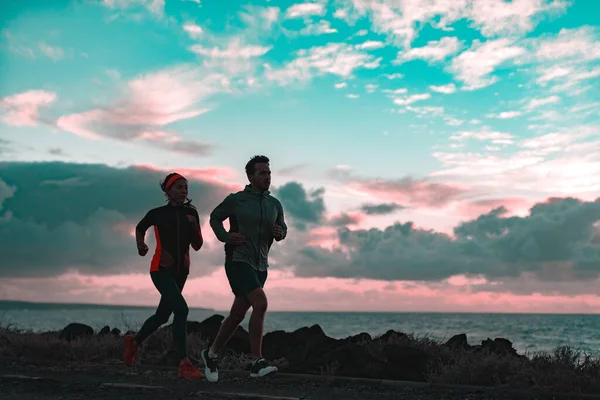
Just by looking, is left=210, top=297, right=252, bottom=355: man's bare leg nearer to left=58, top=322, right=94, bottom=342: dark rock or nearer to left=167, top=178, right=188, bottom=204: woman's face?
left=167, top=178, right=188, bottom=204: woman's face

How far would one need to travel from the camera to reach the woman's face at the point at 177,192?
26.7 ft

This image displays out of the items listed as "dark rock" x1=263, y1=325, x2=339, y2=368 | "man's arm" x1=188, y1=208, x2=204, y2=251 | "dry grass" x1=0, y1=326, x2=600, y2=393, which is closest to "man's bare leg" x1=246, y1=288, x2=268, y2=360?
"man's arm" x1=188, y1=208, x2=204, y2=251

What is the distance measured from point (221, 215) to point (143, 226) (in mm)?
1054

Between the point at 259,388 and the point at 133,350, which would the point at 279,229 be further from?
the point at 133,350

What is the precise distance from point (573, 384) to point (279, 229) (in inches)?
143

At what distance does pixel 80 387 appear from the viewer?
7.71m

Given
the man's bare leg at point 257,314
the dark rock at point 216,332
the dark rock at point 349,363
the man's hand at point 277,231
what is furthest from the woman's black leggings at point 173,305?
the dark rock at point 216,332

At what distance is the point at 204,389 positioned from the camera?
24.4ft

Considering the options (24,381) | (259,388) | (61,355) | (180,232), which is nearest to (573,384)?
(259,388)

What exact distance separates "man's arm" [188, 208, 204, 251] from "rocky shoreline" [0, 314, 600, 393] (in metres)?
2.13

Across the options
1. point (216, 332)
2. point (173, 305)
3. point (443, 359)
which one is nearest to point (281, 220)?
point (173, 305)

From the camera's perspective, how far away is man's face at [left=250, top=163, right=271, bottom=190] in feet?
25.9

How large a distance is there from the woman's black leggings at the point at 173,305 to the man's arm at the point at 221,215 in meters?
0.83

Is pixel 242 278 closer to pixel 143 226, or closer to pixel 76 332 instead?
pixel 143 226
